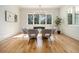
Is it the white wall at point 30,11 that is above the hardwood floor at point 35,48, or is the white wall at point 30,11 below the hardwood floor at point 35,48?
above

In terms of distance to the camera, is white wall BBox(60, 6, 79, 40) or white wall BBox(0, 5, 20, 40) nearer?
white wall BBox(0, 5, 20, 40)

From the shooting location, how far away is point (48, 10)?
33.3 ft

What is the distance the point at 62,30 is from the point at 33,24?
7.71 ft

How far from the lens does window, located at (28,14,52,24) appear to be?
9538mm

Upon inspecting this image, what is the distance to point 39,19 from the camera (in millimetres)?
9680

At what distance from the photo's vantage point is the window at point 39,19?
954 cm

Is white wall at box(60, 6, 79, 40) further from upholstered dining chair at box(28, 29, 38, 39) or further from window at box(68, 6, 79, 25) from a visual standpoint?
upholstered dining chair at box(28, 29, 38, 39)

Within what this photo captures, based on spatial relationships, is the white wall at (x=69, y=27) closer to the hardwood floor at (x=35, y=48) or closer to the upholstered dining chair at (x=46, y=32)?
the hardwood floor at (x=35, y=48)

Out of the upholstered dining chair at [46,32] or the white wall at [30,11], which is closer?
the upholstered dining chair at [46,32]

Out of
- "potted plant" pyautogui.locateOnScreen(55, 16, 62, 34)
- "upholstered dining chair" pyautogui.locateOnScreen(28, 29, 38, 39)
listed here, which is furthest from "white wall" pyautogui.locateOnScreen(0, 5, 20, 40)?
"potted plant" pyautogui.locateOnScreen(55, 16, 62, 34)

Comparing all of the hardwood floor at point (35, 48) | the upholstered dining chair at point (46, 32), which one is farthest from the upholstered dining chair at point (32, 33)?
the hardwood floor at point (35, 48)

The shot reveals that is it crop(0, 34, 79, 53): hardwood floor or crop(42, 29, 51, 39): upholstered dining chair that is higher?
crop(42, 29, 51, 39): upholstered dining chair

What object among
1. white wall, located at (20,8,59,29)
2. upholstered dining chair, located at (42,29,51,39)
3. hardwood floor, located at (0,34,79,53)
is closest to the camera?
hardwood floor, located at (0,34,79,53)
